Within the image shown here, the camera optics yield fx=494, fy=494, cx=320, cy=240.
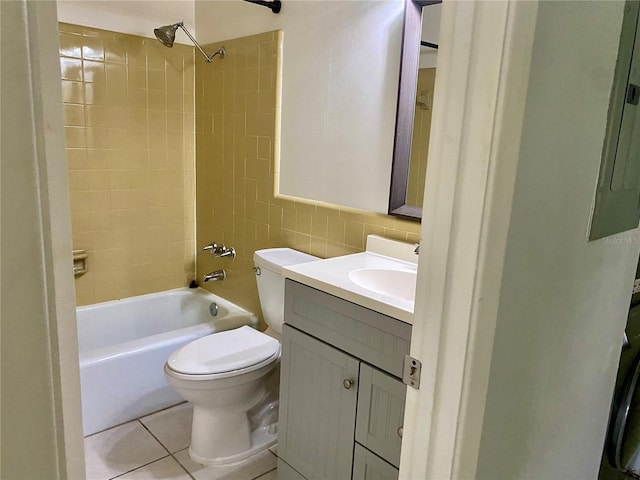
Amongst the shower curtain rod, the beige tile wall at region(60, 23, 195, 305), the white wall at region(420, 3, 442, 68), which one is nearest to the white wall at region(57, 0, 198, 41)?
the beige tile wall at region(60, 23, 195, 305)

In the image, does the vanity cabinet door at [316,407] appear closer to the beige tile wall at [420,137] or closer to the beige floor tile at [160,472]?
the beige floor tile at [160,472]

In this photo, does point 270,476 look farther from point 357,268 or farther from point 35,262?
point 35,262

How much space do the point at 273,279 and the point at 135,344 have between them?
0.78m

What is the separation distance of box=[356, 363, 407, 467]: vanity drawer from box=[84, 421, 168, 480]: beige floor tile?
1041 mm

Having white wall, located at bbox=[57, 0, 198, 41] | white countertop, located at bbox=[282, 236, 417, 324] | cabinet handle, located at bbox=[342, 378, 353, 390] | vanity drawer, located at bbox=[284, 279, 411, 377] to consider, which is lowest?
cabinet handle, located at bbox=[342, 378, 353, 390]

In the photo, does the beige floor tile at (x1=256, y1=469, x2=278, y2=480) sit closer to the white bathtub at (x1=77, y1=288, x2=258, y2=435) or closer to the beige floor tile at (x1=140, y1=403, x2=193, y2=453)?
the beige floor tile at (x1=140, y1=403, x2=193, y2=453)

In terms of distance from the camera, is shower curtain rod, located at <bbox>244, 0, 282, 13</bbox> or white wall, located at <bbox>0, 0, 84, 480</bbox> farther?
shower curtain rod, located at <bbox>244, 0, 282, 13</bbox>

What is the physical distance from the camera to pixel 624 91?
101 centimetres

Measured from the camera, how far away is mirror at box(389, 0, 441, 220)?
1.82 meters

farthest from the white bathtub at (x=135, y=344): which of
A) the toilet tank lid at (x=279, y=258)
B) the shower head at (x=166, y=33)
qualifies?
the shower head at (x=166, y=33)

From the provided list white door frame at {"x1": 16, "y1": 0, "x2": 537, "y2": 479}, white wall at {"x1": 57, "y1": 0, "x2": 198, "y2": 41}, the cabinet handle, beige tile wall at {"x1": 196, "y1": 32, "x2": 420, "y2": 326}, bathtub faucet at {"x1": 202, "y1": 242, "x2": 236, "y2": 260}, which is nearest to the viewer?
white door frame at {"x1": 16, "y1": 0, "x2": 537, "y2": 479}

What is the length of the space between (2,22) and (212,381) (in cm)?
168

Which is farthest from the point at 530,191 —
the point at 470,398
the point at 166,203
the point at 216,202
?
the point at 166,203

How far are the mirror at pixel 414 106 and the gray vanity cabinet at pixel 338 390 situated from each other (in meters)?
0.57
